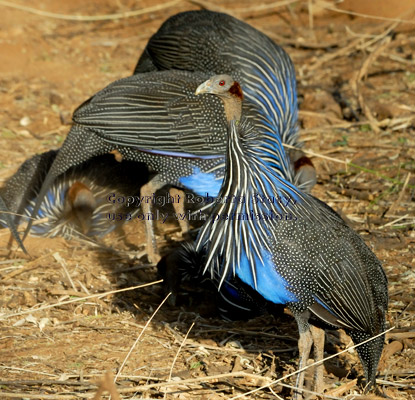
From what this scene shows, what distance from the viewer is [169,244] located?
4.72 meters

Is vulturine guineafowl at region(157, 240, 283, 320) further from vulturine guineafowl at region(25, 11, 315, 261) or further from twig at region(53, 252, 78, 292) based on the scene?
twig at region(53, 252, 78, 292)

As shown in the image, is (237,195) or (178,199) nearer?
(237,195)

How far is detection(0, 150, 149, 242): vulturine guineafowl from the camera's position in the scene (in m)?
4.88

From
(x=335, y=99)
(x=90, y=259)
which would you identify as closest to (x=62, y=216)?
(x=90, y=259)

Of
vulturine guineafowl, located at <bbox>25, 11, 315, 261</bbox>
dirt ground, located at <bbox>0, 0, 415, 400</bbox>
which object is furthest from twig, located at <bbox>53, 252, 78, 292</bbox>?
vulturine guineafowl, located at <bbox>25, 11, 315, 261</bbox>

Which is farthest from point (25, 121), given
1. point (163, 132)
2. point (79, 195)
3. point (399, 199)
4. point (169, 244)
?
point (399, 199)

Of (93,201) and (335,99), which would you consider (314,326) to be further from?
(335,99)

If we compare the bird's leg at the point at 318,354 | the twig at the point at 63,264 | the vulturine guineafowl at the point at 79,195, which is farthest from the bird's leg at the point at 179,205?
the bird's leg at the point at 318,354

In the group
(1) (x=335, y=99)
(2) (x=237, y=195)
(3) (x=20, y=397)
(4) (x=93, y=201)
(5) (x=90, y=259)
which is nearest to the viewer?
(3) (x=20, y=397)

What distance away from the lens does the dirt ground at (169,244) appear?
326 centimetres

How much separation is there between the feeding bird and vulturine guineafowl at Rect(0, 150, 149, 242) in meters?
1.78

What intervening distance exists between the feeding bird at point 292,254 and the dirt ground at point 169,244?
0.31m

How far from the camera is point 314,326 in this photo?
3.26m

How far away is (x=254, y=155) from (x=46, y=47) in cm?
456
